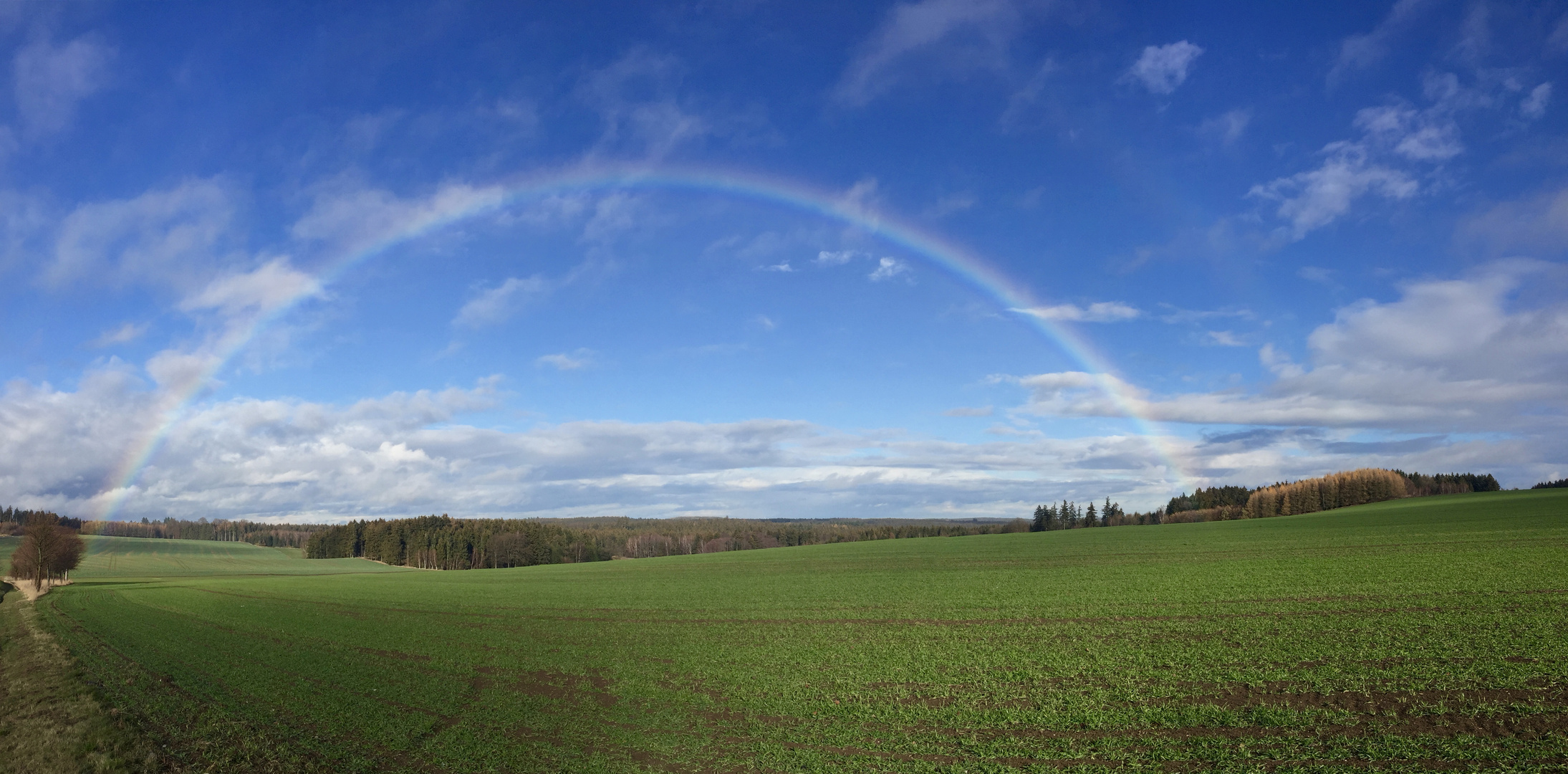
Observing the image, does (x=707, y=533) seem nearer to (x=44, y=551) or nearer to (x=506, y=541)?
(x=506, y=541)

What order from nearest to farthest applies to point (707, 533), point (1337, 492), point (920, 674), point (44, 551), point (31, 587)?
point (920, 674) → point (44, 551) → point (31, 587) → point (1337, 492) → point (707, 533)

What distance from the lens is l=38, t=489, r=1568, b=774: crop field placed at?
52.0ft

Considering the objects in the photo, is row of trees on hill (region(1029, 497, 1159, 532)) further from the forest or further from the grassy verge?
the grassy verge

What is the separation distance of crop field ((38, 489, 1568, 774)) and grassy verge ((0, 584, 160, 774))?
2.65 feet

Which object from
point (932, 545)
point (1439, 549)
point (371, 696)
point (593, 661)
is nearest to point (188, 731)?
point (371, 696)

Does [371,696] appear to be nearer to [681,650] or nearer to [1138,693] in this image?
[681,650]

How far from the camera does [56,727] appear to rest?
2094cm

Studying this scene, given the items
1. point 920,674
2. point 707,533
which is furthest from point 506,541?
point 920,674

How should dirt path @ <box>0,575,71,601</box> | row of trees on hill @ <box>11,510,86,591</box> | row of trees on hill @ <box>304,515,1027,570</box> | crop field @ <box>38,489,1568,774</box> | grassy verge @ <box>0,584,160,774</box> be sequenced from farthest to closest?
1. row of trees on hill @ <box>304,515,1027,570</box>
2. row of trees on hill @ <box>11,510,86,591</box>
3. dirt path @ <box>0,575,71,601</box>
4. grassy verge @ <box>0,584,160,774</box>
5. crop field @ <box>38,489,1568,774</box>

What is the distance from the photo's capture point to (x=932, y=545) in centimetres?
9944

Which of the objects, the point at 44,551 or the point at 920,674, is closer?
the point at 920,674

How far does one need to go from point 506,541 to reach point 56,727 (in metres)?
127

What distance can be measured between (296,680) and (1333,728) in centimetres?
3155

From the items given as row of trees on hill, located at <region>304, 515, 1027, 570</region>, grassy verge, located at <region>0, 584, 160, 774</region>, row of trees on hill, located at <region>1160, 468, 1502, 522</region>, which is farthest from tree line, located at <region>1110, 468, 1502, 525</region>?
grassy verge, located at <region>0, 584, 160, 774</region>
